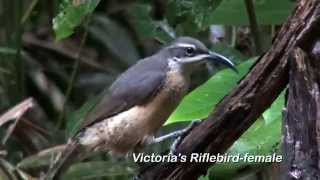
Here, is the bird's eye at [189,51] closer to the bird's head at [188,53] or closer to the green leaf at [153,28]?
the bird's head at [188,53]

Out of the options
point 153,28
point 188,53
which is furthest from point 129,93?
point 153,28

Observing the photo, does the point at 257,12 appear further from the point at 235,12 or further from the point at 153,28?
the point at 153,28

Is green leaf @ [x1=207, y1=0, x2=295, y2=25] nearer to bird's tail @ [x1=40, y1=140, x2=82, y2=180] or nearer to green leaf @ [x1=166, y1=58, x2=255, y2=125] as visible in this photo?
green leaf @ [x1=166, y1=58, x2=255, y2=125]

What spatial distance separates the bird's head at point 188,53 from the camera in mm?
2789

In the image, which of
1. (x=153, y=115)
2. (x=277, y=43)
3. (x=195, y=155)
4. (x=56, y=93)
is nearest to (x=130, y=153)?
(x=153, y=115)

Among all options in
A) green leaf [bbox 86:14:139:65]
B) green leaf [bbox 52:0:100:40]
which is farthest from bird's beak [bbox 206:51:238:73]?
green leaf [bbox 86:14:139:65]

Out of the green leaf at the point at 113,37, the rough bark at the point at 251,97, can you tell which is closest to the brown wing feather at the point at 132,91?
the rough bark at the point at 251,97

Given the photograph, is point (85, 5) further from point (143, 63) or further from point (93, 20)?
point (93, 20)

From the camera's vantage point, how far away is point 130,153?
2912 mm

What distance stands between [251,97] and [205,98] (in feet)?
1.63

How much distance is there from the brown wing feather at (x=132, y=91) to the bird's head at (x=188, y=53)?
48 mm

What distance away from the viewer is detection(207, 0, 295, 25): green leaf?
285 cm

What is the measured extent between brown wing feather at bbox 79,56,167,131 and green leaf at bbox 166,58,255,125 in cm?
24

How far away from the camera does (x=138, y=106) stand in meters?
2.81
